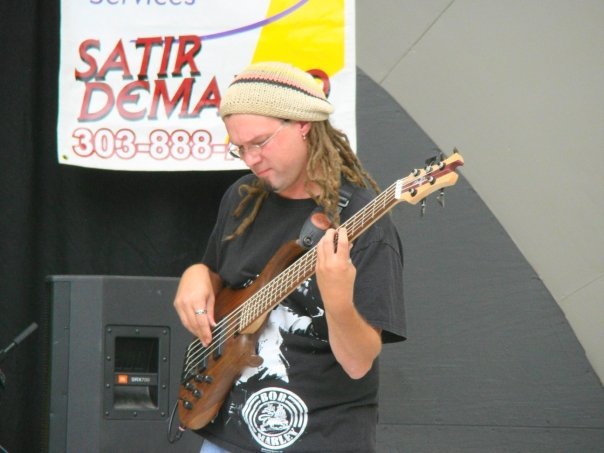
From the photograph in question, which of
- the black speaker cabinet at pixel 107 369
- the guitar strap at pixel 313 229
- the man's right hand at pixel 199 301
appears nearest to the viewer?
the guitar strap at pixel 313 229

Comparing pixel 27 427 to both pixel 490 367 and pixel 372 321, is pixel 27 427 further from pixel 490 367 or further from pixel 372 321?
pixel 372 321

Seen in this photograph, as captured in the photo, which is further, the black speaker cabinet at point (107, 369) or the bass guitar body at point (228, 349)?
the black speaker cabinet at point (107, 369)

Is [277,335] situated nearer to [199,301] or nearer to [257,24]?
[199,301]

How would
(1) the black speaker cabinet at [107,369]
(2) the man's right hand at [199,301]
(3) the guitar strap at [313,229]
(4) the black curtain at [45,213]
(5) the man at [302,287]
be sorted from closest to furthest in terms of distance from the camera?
(5) the man at [302,287], (3) the guitar strap at [313,229], (2) the man's right hand at [199,301], (1) the black speaker cabinet at [107,369], (4) the black curtain at [45,213]

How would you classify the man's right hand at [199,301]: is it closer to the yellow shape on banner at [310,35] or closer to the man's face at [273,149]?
the man's face at [273,149]

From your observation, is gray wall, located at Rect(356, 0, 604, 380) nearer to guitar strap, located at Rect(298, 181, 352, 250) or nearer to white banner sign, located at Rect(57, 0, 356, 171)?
white banner sign, located at Rect(57, 0, 356, 171)

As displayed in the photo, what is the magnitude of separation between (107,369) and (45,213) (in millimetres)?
971

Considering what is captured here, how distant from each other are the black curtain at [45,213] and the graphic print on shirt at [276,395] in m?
1.82

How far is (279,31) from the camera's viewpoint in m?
3.90

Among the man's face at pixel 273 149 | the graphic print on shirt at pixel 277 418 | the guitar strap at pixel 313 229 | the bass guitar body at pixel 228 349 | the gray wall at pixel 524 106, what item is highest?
the gray wall at pixel 524 106

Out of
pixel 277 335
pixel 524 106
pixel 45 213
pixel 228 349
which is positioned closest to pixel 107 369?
pixel 45 213

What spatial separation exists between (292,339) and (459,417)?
6.00ft

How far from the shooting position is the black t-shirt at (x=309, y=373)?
7.41ft

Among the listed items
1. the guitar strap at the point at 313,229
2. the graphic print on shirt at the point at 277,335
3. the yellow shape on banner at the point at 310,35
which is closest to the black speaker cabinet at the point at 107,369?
the yellow shape on banner at the point at 310,35
